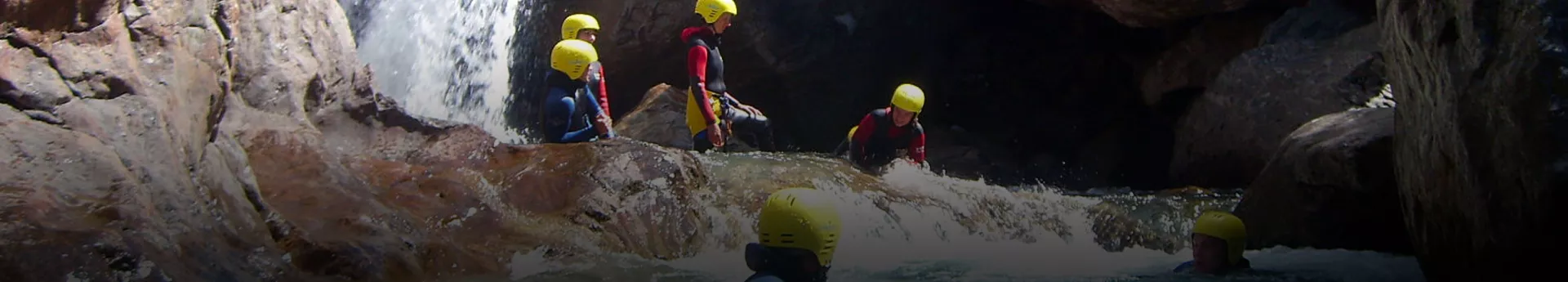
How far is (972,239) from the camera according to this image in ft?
15.1

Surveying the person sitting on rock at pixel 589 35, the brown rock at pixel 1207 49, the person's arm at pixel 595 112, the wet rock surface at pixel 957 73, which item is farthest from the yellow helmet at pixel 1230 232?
the wet rock surface at pixel 957 73

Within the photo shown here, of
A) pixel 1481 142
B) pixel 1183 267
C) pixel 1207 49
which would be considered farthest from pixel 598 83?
pixel 1207 49

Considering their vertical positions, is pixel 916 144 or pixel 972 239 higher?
pixel 916 144

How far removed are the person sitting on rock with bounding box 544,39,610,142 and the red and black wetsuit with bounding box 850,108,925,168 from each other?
137 centimetres

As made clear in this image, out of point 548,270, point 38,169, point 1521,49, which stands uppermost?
point 1521,49

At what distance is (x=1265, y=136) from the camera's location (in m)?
6.58

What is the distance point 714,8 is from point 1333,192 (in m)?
3.46

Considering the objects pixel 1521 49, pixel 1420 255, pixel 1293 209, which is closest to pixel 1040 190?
pixel 1293 209

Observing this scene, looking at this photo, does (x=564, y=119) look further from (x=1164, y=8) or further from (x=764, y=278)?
(x=1164, y=8)

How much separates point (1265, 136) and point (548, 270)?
15.4 ft

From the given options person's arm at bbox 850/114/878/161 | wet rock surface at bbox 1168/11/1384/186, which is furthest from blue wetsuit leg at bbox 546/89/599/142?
wet rock surface at bbox 1168/11/1384/186

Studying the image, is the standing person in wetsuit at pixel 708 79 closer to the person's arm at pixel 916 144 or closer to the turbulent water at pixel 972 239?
the turbulent water at pixel 972 239

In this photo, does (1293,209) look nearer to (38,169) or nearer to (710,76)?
(710,76)

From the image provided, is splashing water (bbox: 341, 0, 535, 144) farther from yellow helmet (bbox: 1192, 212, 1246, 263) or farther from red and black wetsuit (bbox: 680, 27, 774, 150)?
yellow helmet (bbox: 1192, 212, 1246, 263)
